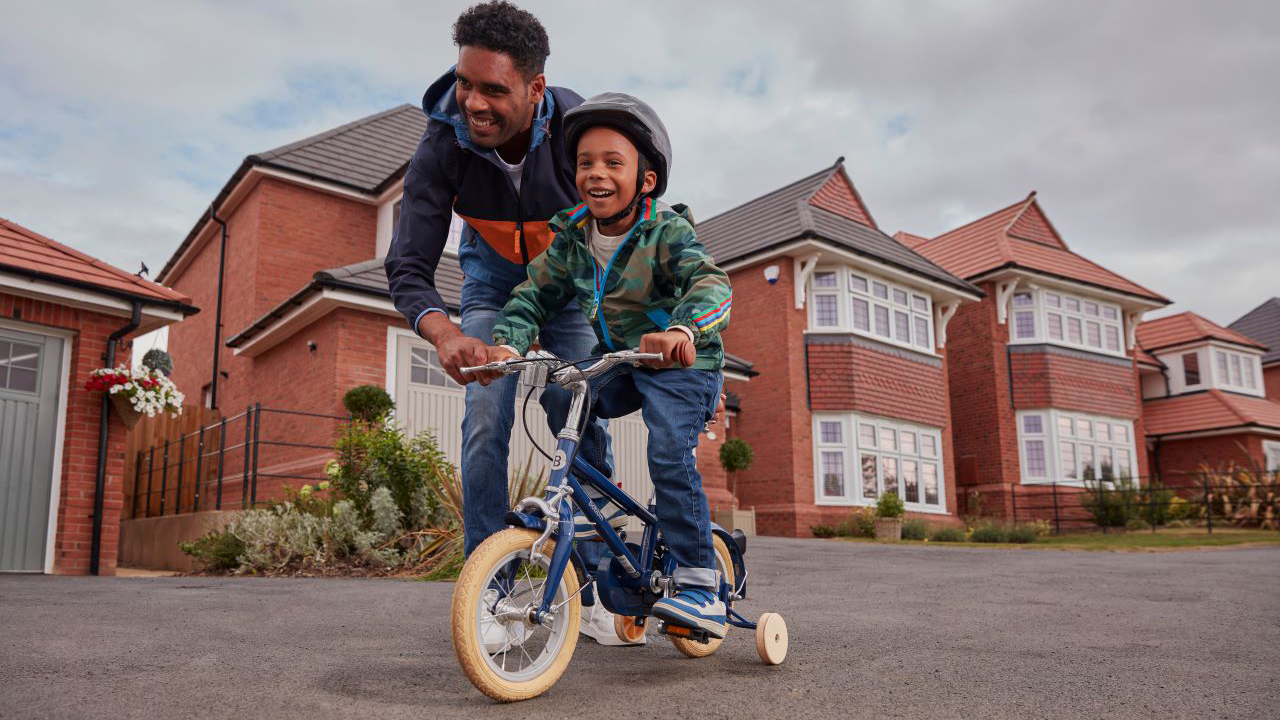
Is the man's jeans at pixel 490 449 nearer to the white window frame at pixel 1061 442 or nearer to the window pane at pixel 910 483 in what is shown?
the window pane at pixel 910 483

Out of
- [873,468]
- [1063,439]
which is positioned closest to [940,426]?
[873,468]

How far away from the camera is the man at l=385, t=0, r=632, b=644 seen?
3066 mm

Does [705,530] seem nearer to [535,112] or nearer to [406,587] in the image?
[535,112]

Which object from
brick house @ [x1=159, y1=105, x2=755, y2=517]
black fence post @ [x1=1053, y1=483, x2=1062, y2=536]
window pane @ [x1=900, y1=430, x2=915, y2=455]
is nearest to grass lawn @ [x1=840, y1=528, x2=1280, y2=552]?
black fence post @ [x1=1053, y1=483, x2=1062, y2=536]

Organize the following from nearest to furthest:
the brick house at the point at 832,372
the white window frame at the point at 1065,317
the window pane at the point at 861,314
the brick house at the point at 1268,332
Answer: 1. the brick house at the point at 832,372
2. the window pane at the point at 861,314
3. the white window frame at the point at 1065,317
4. the brick house at the point at 1268,332

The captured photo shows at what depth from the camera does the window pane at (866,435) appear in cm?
1863


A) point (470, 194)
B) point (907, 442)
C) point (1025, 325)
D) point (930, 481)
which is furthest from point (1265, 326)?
point (470, 194)

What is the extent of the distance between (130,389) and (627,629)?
7.64 meters

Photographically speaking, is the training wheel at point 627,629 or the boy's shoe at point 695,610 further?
the training wheel at point 627,629

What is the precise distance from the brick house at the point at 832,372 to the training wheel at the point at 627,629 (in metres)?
Answer: 14.5

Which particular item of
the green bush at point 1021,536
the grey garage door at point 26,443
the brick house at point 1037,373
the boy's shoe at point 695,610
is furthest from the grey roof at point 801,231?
the boy's shoe at point 695,610

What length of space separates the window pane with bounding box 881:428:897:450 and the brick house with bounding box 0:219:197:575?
45.9ft

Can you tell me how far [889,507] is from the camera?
56.6 feet

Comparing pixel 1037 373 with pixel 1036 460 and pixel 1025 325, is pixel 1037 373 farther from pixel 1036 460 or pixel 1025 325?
pixel 1036 460
